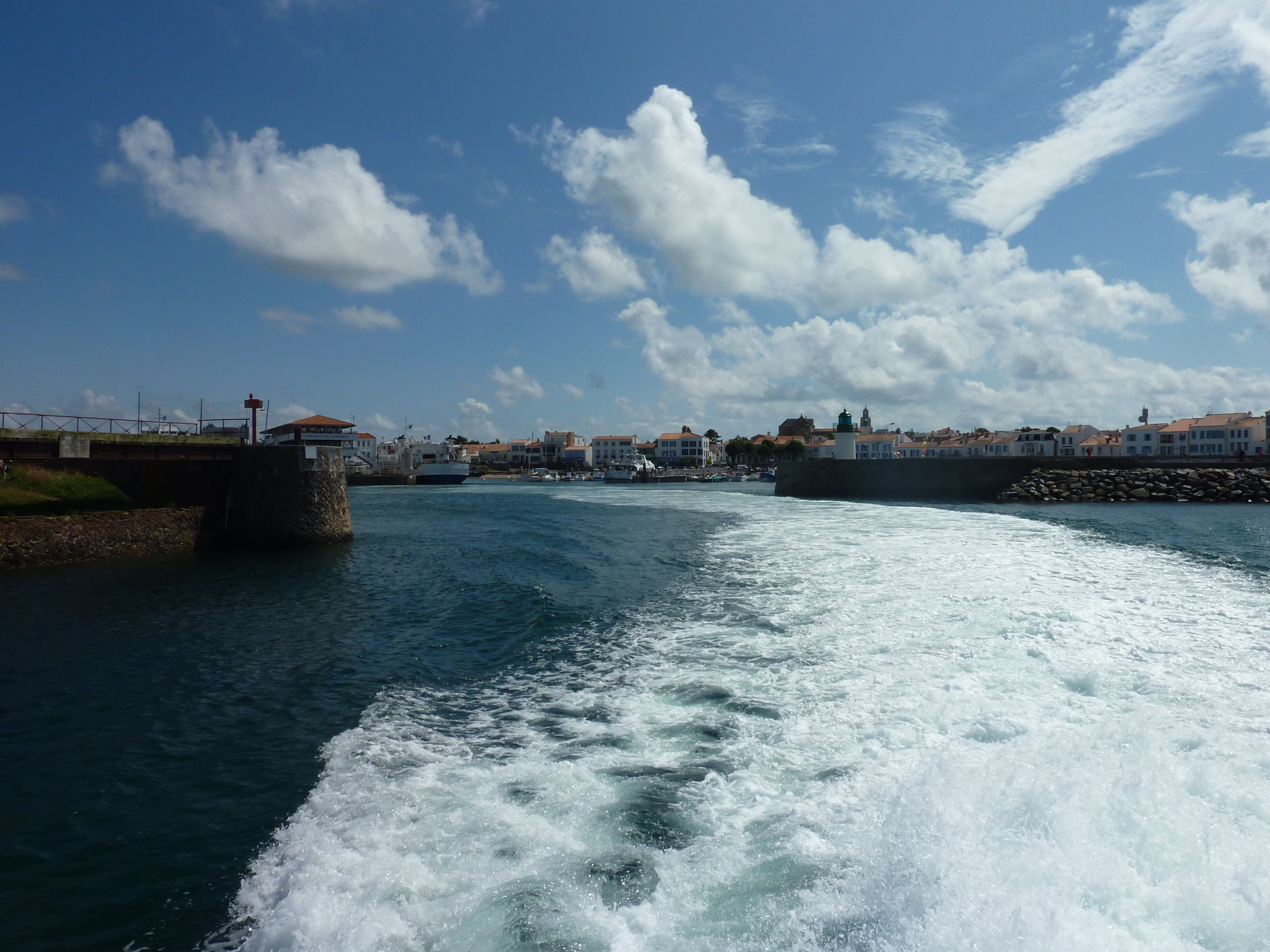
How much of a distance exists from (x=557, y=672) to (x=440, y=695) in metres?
1.45

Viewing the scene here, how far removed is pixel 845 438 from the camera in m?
45.2

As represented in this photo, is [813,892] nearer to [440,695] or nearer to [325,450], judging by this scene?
[440,695]

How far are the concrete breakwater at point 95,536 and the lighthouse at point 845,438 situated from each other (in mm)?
37584

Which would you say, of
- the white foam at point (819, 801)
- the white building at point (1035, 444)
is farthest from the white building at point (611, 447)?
the white foam at point (819, 801)

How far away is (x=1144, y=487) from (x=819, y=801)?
41.9m

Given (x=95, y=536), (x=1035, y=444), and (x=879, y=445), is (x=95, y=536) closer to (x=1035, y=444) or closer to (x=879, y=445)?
(x=1035, y=444)

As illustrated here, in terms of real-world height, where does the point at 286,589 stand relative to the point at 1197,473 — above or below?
below

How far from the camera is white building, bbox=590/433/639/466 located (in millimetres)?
141375

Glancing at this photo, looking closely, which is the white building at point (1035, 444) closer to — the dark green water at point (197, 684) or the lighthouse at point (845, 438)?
the lighthouse at point (845, 438)

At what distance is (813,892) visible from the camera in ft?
12.1

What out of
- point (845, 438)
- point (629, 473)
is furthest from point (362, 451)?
point (845, 438)

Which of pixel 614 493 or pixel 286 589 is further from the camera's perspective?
pixel 614 493

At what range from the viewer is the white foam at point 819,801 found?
11.3 ft

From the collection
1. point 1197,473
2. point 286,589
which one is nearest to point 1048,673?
point 286,589
